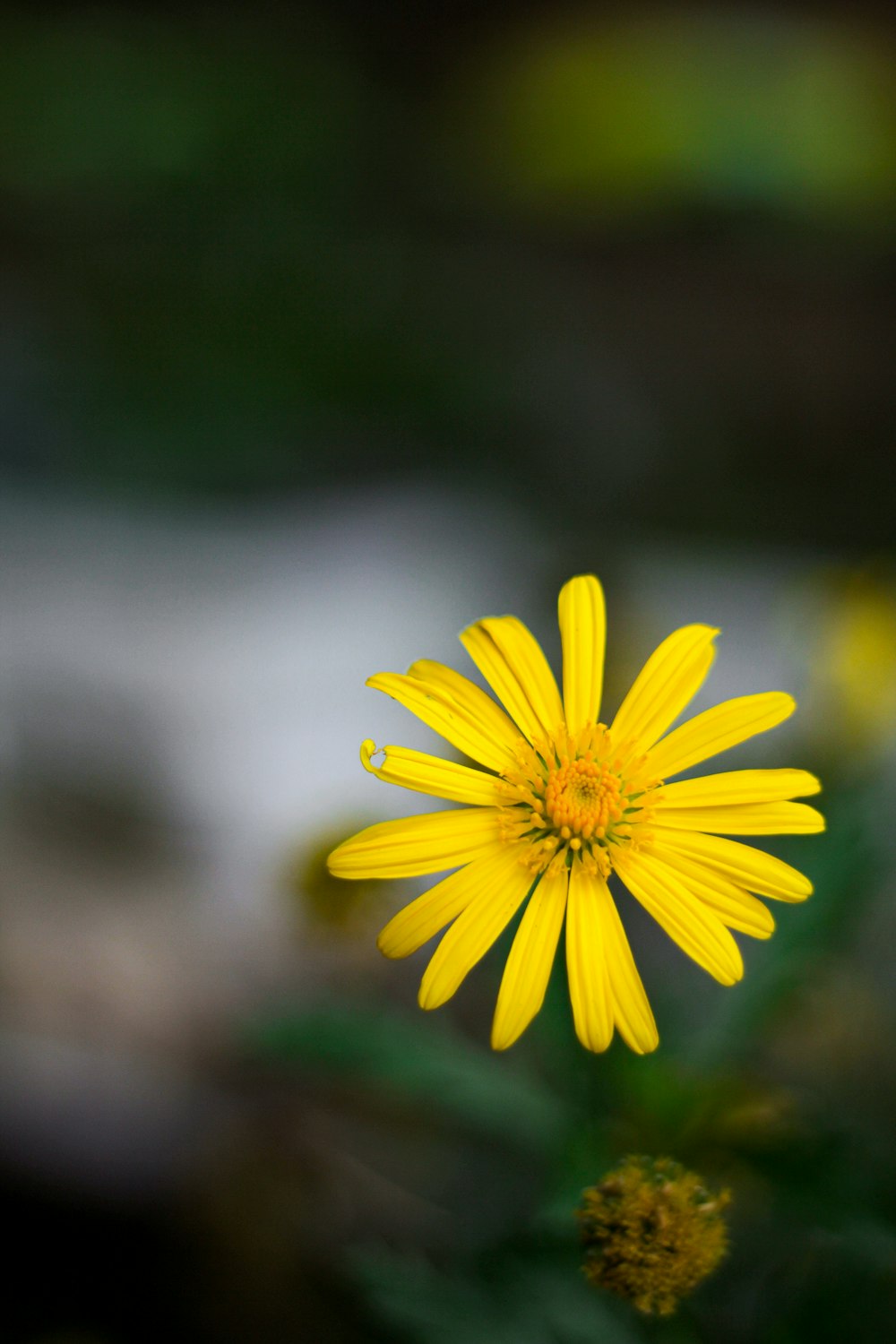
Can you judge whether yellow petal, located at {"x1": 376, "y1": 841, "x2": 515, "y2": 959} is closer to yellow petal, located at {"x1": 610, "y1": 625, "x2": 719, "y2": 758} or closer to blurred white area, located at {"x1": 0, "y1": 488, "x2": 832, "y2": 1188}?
yellow petal, located at {"x1": 610, "y1": 625, "x2": 719, "y2": 758}

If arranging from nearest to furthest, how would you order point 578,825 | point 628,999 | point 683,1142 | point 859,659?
point 628,999 < point 578,825 < point 683,1142 < point 859,659

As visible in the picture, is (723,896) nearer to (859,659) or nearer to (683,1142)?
(683,1142)

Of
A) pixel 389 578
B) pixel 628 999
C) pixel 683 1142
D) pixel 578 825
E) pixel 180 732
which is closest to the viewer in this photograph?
pixel 628 999

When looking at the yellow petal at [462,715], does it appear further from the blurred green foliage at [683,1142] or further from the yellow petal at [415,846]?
the blurred green foliage at [683,1142]

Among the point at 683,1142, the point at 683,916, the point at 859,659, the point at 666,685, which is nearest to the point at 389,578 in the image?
the point at 859,659

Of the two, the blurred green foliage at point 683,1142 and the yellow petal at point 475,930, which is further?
the blurred green foliage at point 683,1142

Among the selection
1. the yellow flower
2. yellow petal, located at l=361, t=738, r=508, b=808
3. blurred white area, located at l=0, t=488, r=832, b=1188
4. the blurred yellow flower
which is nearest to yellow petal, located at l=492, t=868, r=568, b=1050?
the yellow flower

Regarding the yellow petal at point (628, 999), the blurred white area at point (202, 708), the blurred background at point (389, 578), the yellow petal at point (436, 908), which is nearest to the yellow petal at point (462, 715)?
the yellow petal at point (436, 908)
